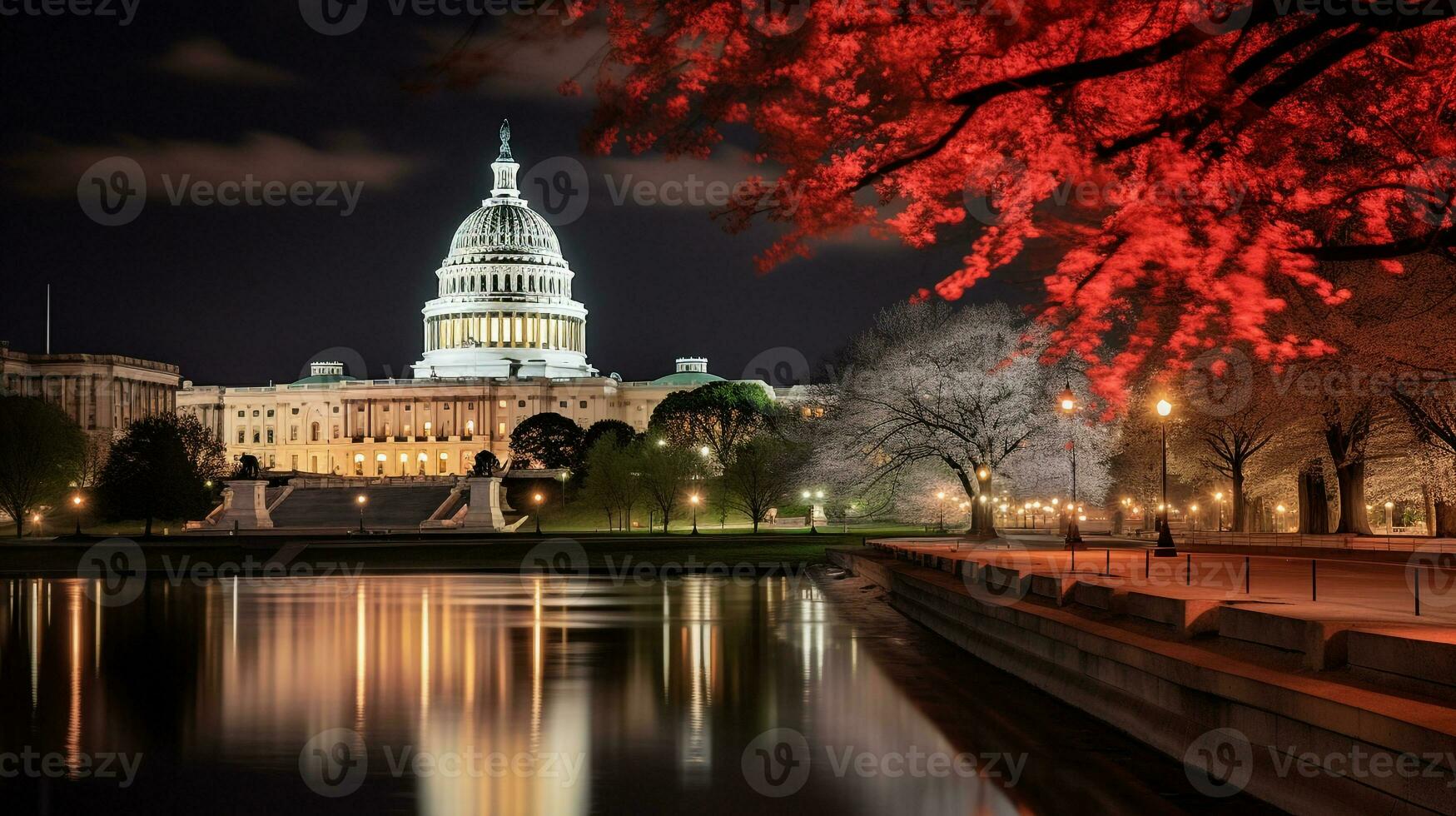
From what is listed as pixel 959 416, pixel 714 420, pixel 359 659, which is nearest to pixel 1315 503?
pixel 959 416

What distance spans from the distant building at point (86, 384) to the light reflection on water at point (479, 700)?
146923 millimetres

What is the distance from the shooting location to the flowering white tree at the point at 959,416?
5828cm

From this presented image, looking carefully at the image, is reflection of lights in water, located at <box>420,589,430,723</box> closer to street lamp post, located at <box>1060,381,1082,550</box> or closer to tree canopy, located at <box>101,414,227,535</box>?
street lamp post, located at <box>1060,381,1082,550</box>

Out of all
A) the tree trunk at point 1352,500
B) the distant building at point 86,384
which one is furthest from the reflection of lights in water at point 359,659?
the distant building at point 86,384

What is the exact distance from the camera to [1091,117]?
54.4ft

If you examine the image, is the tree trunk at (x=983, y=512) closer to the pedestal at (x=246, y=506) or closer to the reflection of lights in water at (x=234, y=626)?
the reflection of lights in water at (x=234, y=626)

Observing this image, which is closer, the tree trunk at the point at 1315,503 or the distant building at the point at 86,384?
the tree trunk at the point at 1315,503

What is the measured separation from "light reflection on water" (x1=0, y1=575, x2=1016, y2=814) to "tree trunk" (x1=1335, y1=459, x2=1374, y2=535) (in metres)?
21.8

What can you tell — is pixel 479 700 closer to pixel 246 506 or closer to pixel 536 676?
pixel 536 676

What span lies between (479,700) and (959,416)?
3925 cm

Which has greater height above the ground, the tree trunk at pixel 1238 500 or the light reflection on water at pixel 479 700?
the tree trunk at pixel 1238 500

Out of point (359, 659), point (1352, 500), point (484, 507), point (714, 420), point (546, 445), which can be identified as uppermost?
point (714, 420)

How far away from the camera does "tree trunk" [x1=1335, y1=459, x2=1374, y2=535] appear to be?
1988 inches

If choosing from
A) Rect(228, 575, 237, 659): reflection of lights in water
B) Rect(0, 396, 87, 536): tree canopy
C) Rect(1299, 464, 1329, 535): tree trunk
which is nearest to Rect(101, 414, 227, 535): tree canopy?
Rect(0, 396, 87, 536): tree canopy
